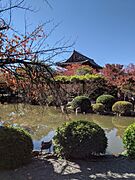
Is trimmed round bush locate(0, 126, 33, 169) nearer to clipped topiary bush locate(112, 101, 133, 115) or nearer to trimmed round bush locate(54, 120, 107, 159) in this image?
trimmed round bush locate(54, 120, 107, 159)

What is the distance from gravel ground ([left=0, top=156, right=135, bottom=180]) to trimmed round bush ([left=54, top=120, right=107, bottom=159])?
180mm

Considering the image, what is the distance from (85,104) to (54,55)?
1199 centimetres

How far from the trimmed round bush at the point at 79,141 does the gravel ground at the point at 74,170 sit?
18 centimetres

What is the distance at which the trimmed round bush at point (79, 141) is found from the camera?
477 centimetres

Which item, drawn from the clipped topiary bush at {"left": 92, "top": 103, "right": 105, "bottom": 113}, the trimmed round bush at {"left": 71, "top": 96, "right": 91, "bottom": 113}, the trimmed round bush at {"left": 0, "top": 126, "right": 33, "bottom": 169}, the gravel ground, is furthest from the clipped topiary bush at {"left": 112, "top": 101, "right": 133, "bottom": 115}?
the trimmed round bush at {"left": 0, "top": 126, "right": 33, "bottom": 169}

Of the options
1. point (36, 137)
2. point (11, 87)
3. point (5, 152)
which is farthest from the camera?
point (36, 137)

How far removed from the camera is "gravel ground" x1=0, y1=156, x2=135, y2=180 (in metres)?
4.17

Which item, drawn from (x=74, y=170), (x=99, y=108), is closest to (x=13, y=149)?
(x=74, y=170)

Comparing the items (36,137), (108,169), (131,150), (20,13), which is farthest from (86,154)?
(36,137)

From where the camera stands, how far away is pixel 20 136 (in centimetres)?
463

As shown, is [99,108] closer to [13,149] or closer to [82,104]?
[82,104]

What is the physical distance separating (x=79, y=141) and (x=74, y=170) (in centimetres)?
60

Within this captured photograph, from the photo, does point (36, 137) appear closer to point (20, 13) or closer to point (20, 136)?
point (20, 136)

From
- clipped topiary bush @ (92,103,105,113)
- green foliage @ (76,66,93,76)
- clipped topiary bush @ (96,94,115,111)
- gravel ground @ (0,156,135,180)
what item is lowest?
gravel ground @ (0,156,135,180)
